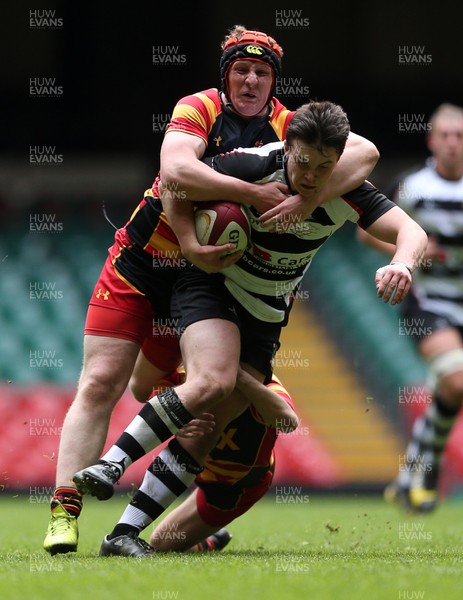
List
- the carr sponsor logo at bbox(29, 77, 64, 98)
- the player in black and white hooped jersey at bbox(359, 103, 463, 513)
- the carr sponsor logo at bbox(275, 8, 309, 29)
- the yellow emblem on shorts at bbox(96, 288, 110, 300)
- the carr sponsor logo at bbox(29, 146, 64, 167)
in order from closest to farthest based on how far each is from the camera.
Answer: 1. the yellow emblem on shorts at bbox(96, 288, 110, 300)
2. the player in black and white hooped jersey at bbox(359, 103, 463, 513)
3. the carr sponsor logo at bbox(275, 8, 309, 29)
4. the carr sponsor logo at bbox(29, 77, 64, 98)
5. the carr sponsor logo at bbox(29, 146, 64, 167)

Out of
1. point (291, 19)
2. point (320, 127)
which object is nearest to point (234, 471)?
point (320, 127)

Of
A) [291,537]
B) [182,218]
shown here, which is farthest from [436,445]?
[182,218]

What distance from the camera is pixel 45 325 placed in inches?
543

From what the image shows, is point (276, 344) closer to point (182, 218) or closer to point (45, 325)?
point (182, 218)

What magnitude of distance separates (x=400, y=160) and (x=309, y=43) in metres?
2.10

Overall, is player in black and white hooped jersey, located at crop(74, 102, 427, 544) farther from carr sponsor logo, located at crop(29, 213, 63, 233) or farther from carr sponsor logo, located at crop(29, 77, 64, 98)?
carr sponsor logo, located at crop(29, 213, 63, 233)

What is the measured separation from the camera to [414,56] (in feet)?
48.8

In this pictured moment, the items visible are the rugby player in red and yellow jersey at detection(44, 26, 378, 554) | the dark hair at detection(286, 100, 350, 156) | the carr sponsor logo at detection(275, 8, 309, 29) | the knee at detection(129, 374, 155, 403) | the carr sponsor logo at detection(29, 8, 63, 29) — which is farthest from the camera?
the carr sponsor logo at detection(29, 8, 63, 29)

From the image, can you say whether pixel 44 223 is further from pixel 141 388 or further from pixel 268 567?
pixel 268 567

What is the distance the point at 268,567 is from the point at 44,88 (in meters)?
12.2

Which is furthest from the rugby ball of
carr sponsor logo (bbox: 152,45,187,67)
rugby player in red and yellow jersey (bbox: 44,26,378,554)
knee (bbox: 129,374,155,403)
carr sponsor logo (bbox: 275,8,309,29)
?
carr sponsor logo (bbox: 152,45,187,67)

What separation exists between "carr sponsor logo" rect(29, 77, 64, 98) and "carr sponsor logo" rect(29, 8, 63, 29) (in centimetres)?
69

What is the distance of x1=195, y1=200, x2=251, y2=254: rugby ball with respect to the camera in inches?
190

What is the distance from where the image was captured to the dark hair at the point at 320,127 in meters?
4.57
